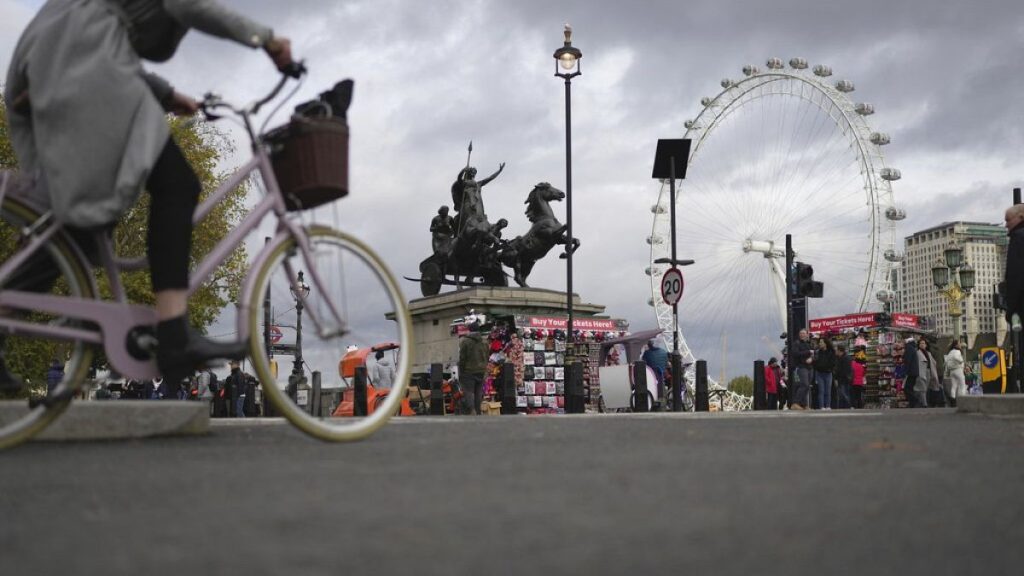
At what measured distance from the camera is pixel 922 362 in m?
23.6

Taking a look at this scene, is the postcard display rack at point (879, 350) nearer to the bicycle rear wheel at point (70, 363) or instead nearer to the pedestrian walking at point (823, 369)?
the pedestrian walking at point (823, 369)

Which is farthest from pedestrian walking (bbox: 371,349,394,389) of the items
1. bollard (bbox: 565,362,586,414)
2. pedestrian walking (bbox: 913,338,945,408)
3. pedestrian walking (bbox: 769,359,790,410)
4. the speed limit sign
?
pedestrian walking (bbox: 913,338,945,408)

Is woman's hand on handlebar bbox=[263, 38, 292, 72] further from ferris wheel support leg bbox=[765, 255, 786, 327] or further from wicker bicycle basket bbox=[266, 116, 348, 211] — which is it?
ferris wheel support leg bbox=[765, 255, 786, 327]

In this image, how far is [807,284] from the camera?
73.4 ft

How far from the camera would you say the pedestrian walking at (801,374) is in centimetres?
2136

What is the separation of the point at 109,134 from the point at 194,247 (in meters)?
29.1

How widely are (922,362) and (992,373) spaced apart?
1945 mm

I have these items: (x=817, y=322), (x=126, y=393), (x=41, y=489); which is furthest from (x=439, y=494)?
(x=817, y=322)

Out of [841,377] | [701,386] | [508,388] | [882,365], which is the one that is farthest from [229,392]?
[882,365]

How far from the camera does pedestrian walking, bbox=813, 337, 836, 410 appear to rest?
20.9 metres

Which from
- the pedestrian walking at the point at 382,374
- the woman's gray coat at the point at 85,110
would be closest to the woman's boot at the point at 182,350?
the woman's gray coat at the point at 85,110

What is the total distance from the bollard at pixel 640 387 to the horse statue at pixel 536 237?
959 cm

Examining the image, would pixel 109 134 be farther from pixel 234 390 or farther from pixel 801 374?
pixel 234 390

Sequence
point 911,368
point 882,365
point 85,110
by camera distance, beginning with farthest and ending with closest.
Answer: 1. point 882,365
2. point 911,368
3. point 85,110
